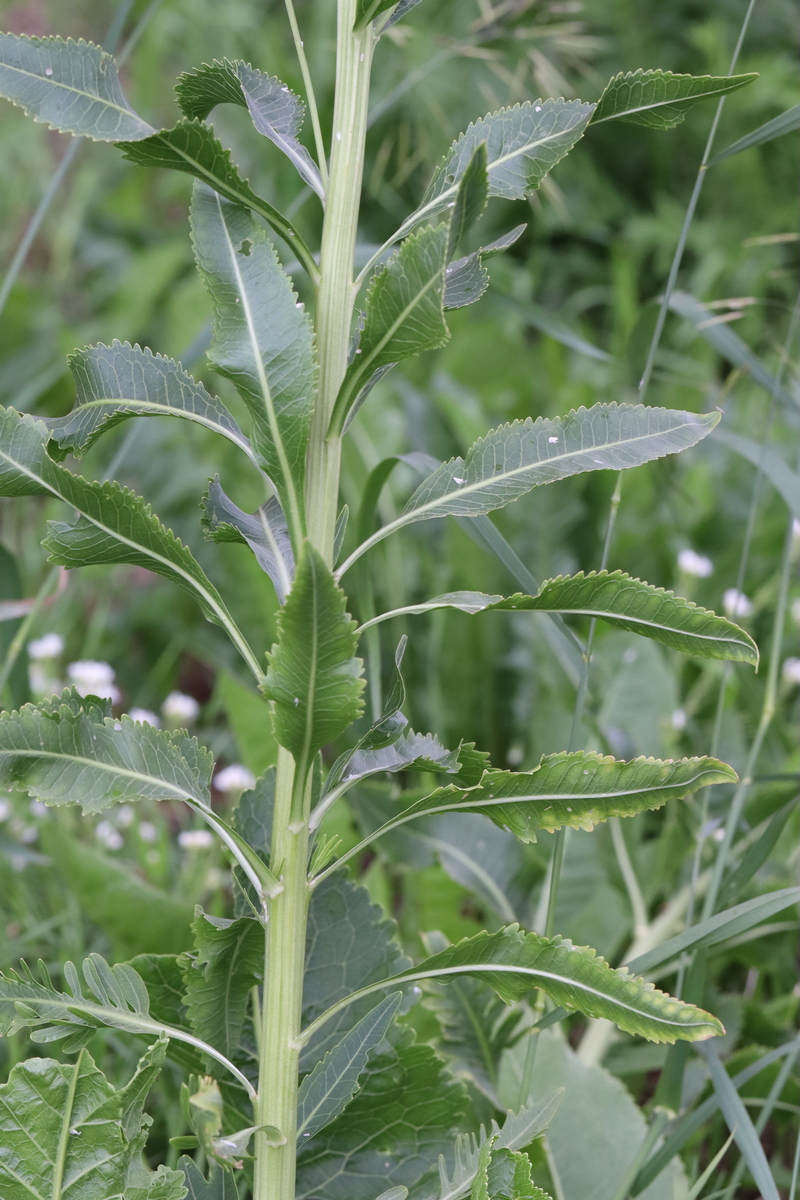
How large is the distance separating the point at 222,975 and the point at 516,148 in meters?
0.50

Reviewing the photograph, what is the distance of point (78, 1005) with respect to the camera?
546mm

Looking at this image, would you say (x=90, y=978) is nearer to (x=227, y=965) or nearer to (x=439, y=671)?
(x=227, y=965)

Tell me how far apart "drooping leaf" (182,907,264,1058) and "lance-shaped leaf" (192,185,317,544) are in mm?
218

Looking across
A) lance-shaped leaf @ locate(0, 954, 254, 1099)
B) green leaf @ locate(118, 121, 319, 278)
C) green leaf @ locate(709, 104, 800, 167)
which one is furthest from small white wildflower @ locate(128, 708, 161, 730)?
green leaf @ locate(709, 104, 800, 167)

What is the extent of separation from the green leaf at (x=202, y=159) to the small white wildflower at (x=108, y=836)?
872 mm

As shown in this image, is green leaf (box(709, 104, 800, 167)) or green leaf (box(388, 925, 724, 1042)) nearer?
green leaf (box(388, 925, 724, 1042))

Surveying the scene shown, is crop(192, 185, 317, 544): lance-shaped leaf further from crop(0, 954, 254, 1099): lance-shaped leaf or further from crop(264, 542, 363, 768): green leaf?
crop(0, 954, 254, 1099): lance-shaped leaf

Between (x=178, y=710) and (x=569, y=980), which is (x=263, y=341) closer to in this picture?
(x=569, y=980)

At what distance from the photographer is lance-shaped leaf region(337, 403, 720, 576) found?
0.57 metres

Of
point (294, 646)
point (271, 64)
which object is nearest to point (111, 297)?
point (271, 64)

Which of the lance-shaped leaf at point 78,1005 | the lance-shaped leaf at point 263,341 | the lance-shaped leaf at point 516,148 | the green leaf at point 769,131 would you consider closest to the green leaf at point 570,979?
the lance-shaped leaf at point 78,1005

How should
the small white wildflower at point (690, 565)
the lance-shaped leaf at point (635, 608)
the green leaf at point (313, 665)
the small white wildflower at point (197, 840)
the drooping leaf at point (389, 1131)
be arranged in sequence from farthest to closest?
1. the small white wildflower at point (690, 565)
2. the small white wildflower at point (197, 840)
3. the drooping leaf at point (389, 1131)
4. the lance-shaped leaf at point (635, 608)
5. the green leaf at point (313, 665)

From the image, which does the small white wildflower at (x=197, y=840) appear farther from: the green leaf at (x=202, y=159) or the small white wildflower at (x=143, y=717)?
the green leaf at (x=202, y=159)

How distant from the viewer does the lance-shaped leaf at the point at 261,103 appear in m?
0.59
